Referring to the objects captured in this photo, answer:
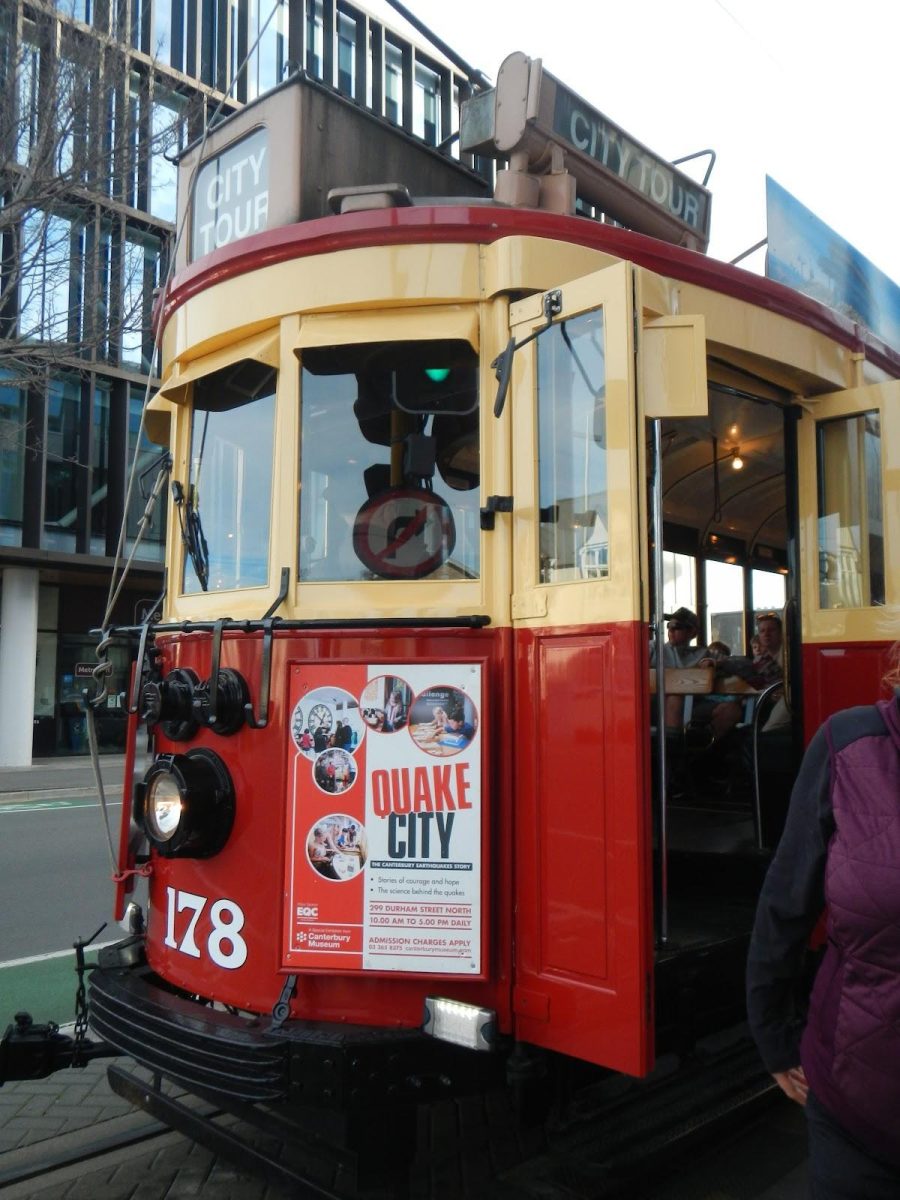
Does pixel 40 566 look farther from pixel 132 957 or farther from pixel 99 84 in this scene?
pixel 132 957

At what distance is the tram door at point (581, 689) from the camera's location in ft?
8.92

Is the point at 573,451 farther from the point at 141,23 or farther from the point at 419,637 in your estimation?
the point at 141,23

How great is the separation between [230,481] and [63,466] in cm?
2063

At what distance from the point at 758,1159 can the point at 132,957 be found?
2.36 metres

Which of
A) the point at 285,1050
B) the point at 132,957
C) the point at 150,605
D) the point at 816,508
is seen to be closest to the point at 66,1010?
the point at 132,957

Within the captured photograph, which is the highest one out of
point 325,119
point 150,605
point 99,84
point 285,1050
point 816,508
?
point 99,84

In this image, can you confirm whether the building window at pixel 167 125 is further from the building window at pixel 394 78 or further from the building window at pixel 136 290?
the building window at pixel 394 78

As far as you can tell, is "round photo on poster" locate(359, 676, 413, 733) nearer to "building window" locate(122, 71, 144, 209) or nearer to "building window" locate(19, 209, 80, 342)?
"building window" locate(122, 71, 144, 209)

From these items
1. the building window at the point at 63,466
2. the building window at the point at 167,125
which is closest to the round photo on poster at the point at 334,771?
the building window at the point at 167,125

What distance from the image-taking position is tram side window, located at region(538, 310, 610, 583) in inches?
115

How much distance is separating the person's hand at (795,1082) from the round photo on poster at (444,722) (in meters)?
1.24

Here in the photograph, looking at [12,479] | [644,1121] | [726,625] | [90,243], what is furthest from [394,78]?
[644,1121]

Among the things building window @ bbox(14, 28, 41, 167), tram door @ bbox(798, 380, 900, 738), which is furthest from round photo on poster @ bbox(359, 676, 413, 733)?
building window @ bbox(14, 28, 41, 167)

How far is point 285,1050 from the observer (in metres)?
2.73
